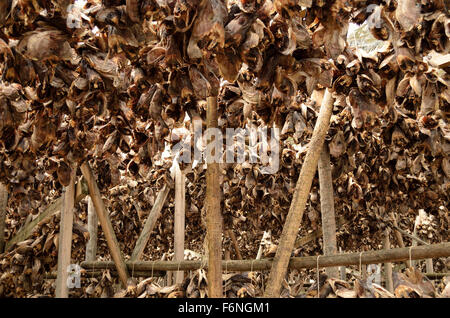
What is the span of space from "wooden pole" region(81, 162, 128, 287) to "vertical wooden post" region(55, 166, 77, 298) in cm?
30

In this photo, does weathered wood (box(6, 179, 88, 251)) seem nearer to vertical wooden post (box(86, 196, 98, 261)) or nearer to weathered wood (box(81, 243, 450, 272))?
weathered wood (box(81, 243, 450, 272))

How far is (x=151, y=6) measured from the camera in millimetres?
1523

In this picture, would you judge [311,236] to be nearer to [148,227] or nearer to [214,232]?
[148,227]

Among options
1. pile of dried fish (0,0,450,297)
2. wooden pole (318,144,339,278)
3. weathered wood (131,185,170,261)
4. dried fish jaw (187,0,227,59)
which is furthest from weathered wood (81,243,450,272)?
dried fish jaw (187,0,227,59)

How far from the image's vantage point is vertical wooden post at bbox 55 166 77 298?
3236 millimetres

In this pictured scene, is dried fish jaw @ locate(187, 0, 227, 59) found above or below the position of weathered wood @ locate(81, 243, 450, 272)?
above

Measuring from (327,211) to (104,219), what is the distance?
6.79 ft

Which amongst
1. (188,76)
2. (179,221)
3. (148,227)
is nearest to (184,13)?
(188,76)

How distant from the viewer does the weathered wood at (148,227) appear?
491cm

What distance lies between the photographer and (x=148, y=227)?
5.11m

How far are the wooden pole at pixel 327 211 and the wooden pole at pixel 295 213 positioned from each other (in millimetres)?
885

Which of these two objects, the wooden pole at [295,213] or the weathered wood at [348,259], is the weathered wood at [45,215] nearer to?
the weathered wood at [348,259]

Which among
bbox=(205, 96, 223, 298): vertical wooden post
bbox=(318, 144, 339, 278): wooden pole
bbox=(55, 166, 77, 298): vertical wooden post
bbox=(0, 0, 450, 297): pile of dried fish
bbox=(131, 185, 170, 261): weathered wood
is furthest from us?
bbox=(131, 185, 170, 261): weathered wood
